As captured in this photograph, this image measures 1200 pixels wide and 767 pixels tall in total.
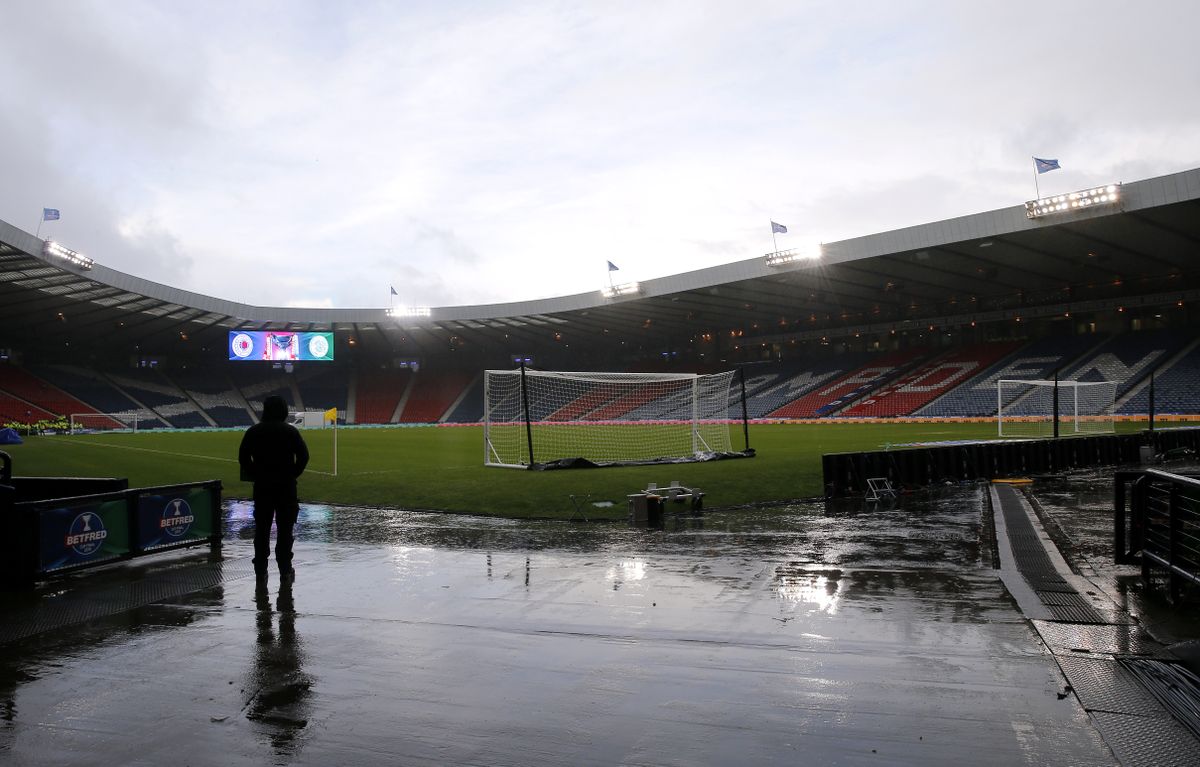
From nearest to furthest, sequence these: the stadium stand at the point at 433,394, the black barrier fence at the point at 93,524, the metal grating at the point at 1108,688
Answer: the metal grating at the point at 1108,688, the black barrier fence at the point at 93,524, the stadium stand at the point at 433,394

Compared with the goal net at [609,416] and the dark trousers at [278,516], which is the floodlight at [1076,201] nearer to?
the goal net at [609,416]

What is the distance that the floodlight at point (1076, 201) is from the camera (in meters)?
33.7

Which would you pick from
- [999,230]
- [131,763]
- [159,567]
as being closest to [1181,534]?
[131,763]

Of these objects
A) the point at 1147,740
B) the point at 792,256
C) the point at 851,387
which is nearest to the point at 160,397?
the point at 792,256

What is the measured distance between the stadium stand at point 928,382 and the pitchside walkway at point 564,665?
46.0 meters

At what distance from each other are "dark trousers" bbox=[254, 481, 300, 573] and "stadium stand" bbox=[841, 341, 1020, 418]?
159 ft

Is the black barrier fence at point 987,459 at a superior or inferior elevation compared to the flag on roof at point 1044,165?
inferior

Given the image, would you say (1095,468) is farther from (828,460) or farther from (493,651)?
(493,651)

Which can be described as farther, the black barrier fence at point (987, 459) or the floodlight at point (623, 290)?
the floodlight at point (623, 290)

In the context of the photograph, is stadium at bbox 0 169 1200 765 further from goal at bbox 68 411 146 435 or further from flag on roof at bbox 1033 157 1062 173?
goal at bbox 68 411 146 435

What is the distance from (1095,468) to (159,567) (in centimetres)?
2367

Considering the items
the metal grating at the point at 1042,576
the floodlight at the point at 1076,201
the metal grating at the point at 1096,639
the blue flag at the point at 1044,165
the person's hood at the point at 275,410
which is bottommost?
the metal grating at the point at 1042,576

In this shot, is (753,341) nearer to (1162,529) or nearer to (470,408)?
(470,408)

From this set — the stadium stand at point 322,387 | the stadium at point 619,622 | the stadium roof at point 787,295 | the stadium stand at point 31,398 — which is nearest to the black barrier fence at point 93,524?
the stadium at point 619,622
